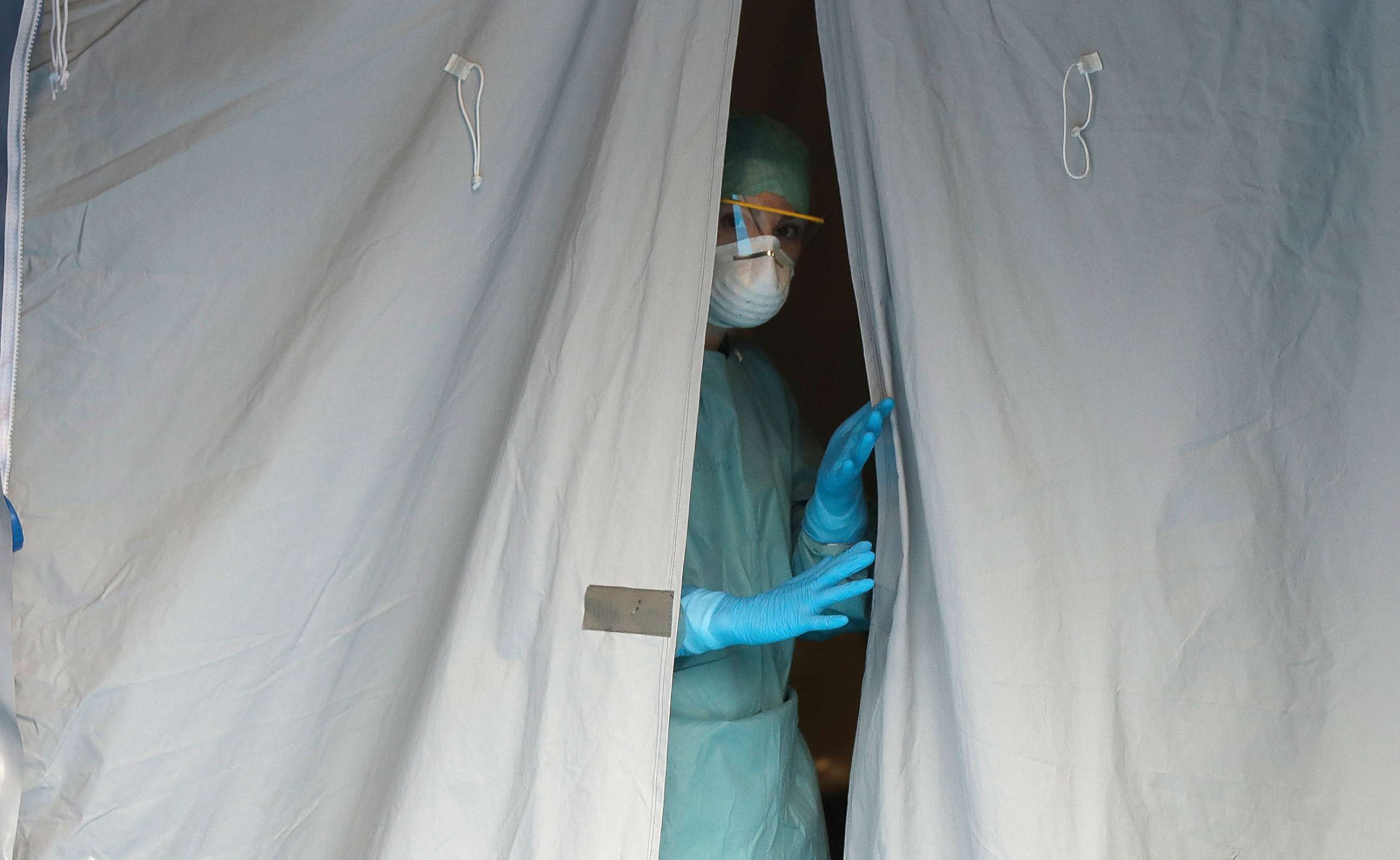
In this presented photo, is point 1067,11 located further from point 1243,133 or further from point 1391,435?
point 1391,435

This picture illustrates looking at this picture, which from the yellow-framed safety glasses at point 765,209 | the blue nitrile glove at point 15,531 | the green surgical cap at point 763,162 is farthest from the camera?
the green surgical cap at point 763,162

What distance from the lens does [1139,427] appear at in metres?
1.16

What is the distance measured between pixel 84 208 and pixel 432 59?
1.28 feet

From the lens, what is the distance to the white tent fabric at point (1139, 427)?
3.57 ft

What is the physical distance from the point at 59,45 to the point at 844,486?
101cm

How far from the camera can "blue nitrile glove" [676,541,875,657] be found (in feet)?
4.09

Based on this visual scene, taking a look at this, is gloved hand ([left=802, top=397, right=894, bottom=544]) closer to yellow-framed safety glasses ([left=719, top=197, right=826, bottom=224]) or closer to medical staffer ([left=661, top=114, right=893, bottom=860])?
medical staffer ([left=661, top=114, right=893, bottom=860])

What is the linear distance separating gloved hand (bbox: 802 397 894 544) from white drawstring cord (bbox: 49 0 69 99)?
919 millimetres

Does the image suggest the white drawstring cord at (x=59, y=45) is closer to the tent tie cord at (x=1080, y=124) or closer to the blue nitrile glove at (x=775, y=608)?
the blue nitrile glove at (x=775, y=608)

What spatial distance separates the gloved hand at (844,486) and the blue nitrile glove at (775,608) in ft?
0.44

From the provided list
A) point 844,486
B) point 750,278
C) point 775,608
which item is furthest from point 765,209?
point 775,608

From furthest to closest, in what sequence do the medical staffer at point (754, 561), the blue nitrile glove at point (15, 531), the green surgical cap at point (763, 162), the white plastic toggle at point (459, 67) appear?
1. the green surgical cap at point (763, 162)
2. the medical staffer at point (754, 561)
3. the white plastic toggle at point (459, 67)
4. the blue nitrile glove at point (15, 531)

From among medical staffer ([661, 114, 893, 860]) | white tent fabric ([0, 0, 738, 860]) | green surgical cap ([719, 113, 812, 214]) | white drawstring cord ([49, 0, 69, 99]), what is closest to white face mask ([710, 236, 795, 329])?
medical staffer ([661, 114, 893, 860])

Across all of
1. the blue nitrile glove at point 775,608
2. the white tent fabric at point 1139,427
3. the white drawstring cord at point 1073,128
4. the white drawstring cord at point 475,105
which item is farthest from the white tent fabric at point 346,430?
the white drawstring cord at point 1073,128
